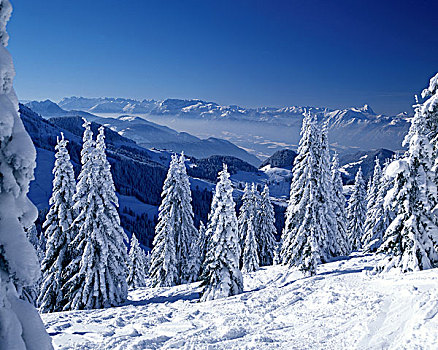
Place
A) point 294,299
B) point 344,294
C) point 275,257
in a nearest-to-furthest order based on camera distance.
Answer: point 344,294 → point 294,299 → point 275,257

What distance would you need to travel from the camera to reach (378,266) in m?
16.0

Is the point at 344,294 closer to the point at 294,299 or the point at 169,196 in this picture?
the point at 294,299

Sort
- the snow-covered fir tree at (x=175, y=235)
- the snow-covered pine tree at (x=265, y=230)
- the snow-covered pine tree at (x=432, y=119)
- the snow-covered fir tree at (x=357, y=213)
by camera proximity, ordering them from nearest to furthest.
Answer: the snow-covered pine tree at (x=432, y=119), the snow-covered fir tree at (x=175, y=235), the snow-covered pine tree at (x=265, y=230), the snow-covered fir tree at (x=357, y=213)

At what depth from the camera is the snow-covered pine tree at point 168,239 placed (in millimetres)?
31672

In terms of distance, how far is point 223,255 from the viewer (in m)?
20.8

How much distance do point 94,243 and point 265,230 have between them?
1163 inches

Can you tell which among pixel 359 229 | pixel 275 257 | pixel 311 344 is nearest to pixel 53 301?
pixel 311 344

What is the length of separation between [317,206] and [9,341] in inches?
988

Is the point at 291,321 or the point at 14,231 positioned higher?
the point at 14,231

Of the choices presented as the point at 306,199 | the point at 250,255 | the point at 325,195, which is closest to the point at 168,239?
the point at 250,255

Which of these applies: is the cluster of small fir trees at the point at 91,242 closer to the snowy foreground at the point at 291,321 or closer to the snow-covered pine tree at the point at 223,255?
the snowy foreground at the point at 291,321

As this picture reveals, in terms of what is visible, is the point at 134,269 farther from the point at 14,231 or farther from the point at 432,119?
the point at 14,231

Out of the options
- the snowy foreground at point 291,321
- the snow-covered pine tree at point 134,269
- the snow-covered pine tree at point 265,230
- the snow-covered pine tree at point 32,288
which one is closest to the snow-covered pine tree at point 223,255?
the snowy foreground at point 291,321

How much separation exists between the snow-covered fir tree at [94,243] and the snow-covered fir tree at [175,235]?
400 inches
